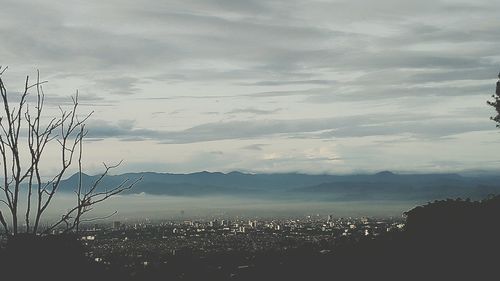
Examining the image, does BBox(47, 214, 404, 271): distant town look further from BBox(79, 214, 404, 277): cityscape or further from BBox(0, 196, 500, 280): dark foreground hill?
BBox(0, 196, 500, 280): dark foreground hill

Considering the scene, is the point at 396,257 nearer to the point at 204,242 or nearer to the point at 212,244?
the point at 212,244

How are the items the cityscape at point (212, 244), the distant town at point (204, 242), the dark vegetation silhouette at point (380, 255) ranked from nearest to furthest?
the dark vegetation silhouette at point (380, 255) < the cityscape at point (212, 244) < the distant town at point (204, 242)

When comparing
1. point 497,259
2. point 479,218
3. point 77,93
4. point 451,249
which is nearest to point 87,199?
point 77,93

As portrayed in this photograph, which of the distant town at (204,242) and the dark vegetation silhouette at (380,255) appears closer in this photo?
the dark vegetation silhouette at (380,255)

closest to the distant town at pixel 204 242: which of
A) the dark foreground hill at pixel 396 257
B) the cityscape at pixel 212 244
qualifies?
the cityscape at pixel 212 244

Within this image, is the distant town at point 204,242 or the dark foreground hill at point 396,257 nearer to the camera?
the dark foreground hill at point 396,257

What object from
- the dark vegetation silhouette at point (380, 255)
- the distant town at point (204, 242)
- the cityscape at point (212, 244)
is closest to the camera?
the dark vegetation silhouette at point (380, 255)

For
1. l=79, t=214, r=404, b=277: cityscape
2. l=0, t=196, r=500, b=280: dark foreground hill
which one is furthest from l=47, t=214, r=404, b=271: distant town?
l=0, t=196, r=500, b=280: dark foreground hill

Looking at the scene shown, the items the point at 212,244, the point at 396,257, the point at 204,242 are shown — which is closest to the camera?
the point at 396,257

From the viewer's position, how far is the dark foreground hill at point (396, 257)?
8.59 meters

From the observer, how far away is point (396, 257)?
66.0 feet

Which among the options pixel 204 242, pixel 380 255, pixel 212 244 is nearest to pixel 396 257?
pixel 380 255

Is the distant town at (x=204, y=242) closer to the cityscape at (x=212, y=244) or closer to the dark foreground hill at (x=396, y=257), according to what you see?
the cityscape at (x=212, y=244)

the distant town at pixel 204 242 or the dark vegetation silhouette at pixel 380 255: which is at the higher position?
the dark vegetation silhouette at pixel 380 255
